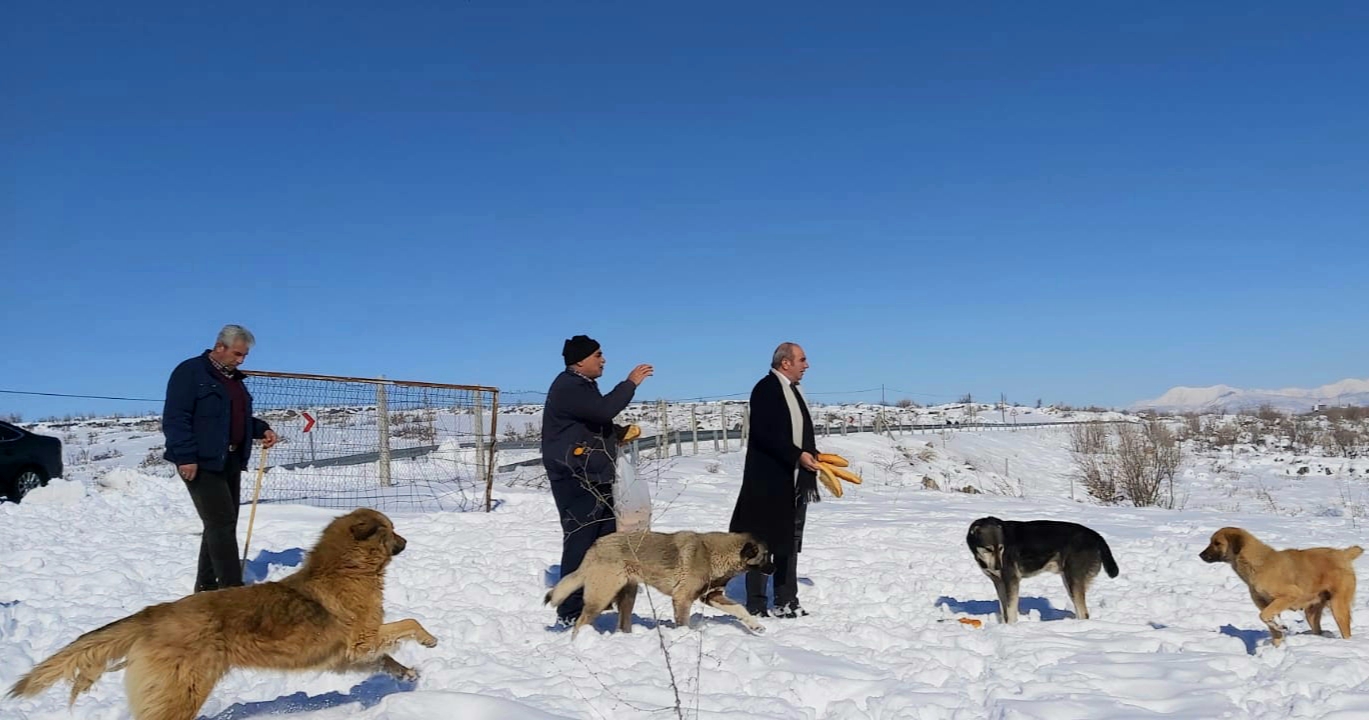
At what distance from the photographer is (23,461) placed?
15055 mm

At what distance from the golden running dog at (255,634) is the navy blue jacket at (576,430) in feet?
6.28

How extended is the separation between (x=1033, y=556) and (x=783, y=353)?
2523 mm

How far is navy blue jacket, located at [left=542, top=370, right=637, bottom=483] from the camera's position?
6902 millimetres

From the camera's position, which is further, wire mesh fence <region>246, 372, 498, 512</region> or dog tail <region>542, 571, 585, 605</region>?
wire mesh fence <region>246, 372, 498, 512</region>

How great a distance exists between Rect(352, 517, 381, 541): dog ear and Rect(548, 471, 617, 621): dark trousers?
206 centimetres

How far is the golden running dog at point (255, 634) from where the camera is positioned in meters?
4.00

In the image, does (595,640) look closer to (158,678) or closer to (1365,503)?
(158,678)

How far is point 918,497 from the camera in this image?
1656cm

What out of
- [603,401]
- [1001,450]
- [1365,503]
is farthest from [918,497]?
[1001,450]

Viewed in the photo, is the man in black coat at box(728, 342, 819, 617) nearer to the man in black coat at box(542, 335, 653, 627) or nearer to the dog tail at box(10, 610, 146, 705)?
the man in black coat at box(542, 335, 653, 627)

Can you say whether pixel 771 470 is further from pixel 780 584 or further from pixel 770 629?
pixel 770 629

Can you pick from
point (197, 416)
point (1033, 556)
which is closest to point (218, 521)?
point (197, 416)

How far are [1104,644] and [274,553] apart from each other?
26.2ft

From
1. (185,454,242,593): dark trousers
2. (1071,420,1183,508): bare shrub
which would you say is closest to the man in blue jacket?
(185,454,242,593): dark trousers
